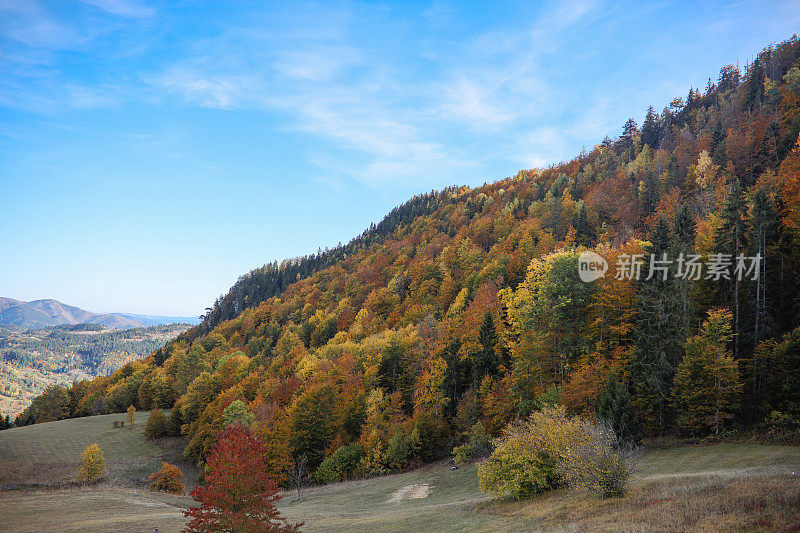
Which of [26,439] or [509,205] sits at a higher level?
[509,205]

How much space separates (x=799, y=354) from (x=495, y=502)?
88.7 feet

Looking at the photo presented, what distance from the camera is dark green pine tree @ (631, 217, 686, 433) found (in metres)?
35.6

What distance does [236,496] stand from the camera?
21.0 m

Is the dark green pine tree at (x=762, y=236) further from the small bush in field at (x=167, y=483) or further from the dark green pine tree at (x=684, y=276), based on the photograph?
the small bush in field at (x=167, y=483)

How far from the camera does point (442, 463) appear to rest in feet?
154

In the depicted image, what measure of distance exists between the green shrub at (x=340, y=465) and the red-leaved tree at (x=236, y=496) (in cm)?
3184

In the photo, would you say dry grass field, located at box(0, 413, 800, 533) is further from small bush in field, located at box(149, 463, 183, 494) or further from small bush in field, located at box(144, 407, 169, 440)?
small bush in field, located at box(144, 407, 169, 440)

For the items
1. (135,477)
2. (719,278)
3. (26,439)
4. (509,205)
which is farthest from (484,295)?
(26,439)

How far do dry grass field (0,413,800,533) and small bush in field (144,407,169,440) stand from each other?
29532mm

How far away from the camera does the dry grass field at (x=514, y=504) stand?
1488cm

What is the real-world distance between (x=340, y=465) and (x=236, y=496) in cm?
3439

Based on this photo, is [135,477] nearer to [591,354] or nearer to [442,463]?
[442,463]

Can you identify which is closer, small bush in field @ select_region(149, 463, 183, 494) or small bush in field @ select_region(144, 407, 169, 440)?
small bush in field @ select_region(149, 463, 183, 494)

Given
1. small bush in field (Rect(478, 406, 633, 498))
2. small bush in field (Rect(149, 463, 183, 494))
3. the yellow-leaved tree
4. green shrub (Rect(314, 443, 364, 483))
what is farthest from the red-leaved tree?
the yellow-leaved tree
